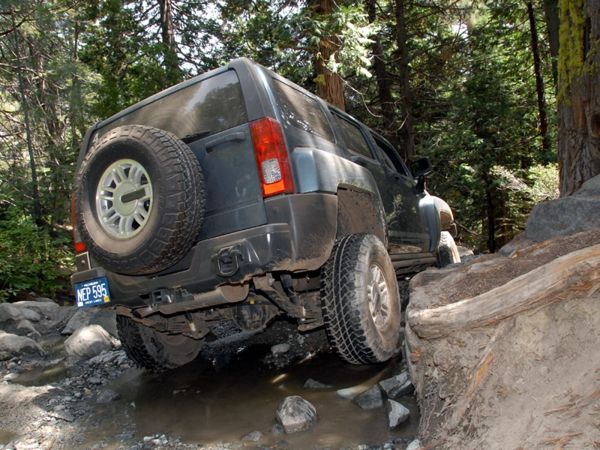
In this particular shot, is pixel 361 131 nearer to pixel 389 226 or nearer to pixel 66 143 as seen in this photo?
pixel 389 226

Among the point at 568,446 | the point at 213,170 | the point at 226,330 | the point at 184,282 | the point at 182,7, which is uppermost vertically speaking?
the point at 182,7

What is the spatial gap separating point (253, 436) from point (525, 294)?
153 cm

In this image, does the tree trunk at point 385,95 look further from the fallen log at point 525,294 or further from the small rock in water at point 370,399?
the fallen log at point 525,294

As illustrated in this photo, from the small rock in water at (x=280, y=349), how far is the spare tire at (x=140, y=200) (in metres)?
1.86

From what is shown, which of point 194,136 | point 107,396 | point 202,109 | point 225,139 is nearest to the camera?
point 225,139

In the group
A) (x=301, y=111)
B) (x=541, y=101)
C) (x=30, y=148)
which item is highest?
(x=30, y=148)

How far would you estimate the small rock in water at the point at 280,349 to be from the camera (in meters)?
4.29

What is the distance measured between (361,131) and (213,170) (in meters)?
2.16

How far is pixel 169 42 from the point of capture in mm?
12062

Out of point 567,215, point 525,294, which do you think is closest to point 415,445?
point 525,294

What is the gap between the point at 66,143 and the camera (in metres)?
13.7

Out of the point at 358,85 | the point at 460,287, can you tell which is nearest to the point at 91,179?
the point at 460,287

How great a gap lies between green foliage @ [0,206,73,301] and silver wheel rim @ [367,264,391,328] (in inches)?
292

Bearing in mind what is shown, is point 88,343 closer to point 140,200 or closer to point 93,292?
point 93,292
